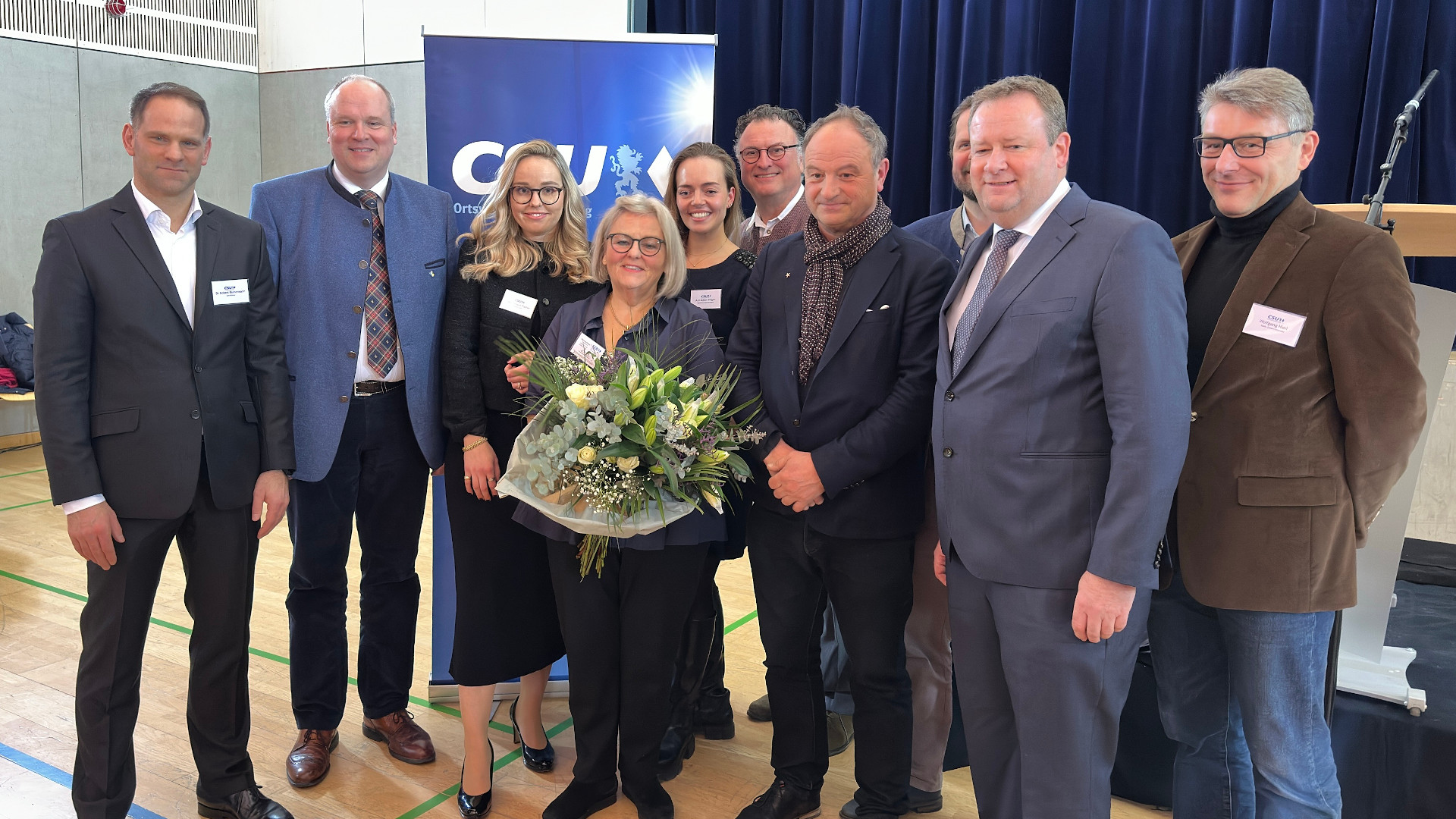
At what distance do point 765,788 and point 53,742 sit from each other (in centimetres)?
238

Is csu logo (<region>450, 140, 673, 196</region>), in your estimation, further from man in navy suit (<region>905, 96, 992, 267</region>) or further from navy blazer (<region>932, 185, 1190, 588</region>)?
navy blazer (<region>932, 185, 1190, 588</region>)

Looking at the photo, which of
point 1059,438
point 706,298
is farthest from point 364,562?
point 1059,438

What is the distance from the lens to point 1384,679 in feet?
8.77

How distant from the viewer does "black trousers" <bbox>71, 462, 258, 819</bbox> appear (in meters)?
2.42

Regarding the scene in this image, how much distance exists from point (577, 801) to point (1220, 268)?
7.11 feet

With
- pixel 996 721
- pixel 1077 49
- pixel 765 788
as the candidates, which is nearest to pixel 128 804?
pixel 765 788

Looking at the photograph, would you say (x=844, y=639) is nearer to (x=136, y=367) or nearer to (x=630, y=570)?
(x=630, y=570)

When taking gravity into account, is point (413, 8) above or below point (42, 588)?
above

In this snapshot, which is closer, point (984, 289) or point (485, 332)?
point (984, 289)

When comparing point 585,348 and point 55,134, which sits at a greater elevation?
point 55,134

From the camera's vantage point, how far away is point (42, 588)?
4.68m

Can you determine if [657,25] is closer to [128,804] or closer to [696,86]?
[696,86]

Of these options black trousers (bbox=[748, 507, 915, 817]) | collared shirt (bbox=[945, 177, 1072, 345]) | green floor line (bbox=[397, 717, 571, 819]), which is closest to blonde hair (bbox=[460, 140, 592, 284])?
black trousers (bbox=[748, 507, 915, 817])

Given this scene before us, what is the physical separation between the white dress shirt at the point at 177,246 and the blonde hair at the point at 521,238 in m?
0.70
